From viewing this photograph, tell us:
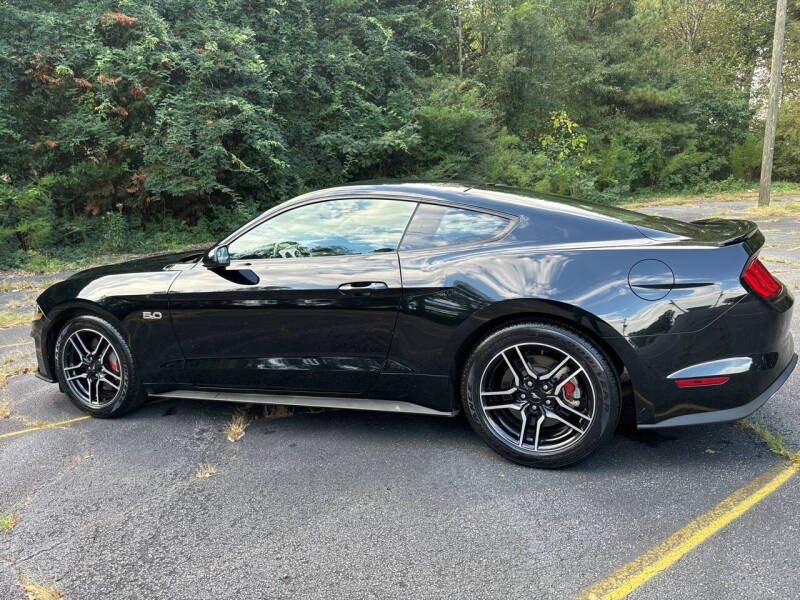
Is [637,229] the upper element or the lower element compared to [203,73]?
lower

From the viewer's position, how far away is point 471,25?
20781 mm

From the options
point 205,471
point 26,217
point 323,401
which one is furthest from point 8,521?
point 26,217

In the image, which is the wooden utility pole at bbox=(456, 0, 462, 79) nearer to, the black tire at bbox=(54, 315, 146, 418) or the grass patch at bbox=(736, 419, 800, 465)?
the black tire at bbox=(54, 315, 146, 418)

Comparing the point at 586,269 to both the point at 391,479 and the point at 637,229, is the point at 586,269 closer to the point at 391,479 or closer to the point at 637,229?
the point at 637,229

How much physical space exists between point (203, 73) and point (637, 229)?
10.6m

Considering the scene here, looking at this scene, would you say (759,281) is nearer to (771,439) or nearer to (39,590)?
(771,439)

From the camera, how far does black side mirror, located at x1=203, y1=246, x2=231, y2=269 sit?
11.6 ft

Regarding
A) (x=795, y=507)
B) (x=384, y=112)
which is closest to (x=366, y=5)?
(x=384, y=112)

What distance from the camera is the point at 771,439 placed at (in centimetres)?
312

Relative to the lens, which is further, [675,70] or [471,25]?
[675,70]

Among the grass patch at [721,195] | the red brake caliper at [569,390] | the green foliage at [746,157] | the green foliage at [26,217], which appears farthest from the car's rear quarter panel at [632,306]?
the green foliage at [746,157]

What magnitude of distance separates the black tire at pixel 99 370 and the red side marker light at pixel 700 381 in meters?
3.09

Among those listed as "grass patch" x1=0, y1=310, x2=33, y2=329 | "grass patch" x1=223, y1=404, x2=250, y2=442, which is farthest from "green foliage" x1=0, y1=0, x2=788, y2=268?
"grass patch" x1=223, y1=404, x2=250, y2=442

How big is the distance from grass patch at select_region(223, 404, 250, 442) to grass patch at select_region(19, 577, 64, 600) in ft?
4.22
